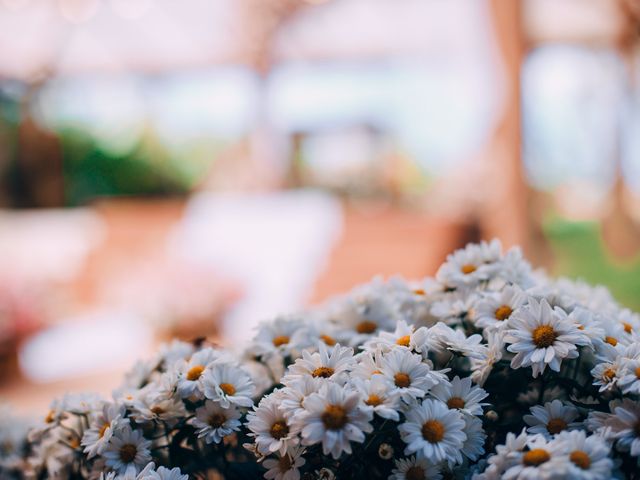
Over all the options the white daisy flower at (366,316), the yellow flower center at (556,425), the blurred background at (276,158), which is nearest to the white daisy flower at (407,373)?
the yellow flower center at (556,425)

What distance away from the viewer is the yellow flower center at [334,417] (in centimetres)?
55

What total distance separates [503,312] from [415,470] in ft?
0.61

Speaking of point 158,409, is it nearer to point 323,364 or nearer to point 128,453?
point 128,453

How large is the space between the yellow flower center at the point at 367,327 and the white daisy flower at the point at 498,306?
0.14 metres

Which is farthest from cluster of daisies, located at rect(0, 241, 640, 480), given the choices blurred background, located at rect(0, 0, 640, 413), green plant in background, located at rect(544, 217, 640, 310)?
green plant in background, located at rect(544, 217, 640, 310)

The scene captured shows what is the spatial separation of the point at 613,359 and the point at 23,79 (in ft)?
34.5

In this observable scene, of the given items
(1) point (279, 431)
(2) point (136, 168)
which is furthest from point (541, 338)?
(2) point (136, 168)

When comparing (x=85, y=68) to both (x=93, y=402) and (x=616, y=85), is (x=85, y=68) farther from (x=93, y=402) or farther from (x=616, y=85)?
(x=93, y=402)

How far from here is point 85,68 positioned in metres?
9.59

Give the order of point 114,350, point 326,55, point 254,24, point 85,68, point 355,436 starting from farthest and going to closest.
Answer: point 85,68
point 326,55
point 254,24
point 114,350
point 355,436

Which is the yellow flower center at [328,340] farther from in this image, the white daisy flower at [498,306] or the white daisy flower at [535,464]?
the white daisy flower at [535,464]

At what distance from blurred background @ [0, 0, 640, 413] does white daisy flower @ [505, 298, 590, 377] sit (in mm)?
1886

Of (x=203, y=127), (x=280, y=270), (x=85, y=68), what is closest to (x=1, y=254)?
(x=280, y=270)

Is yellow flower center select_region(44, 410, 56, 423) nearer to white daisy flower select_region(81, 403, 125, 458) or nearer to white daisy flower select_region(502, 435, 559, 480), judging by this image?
white daisy flower select_region(81, 403, 125, 458)
